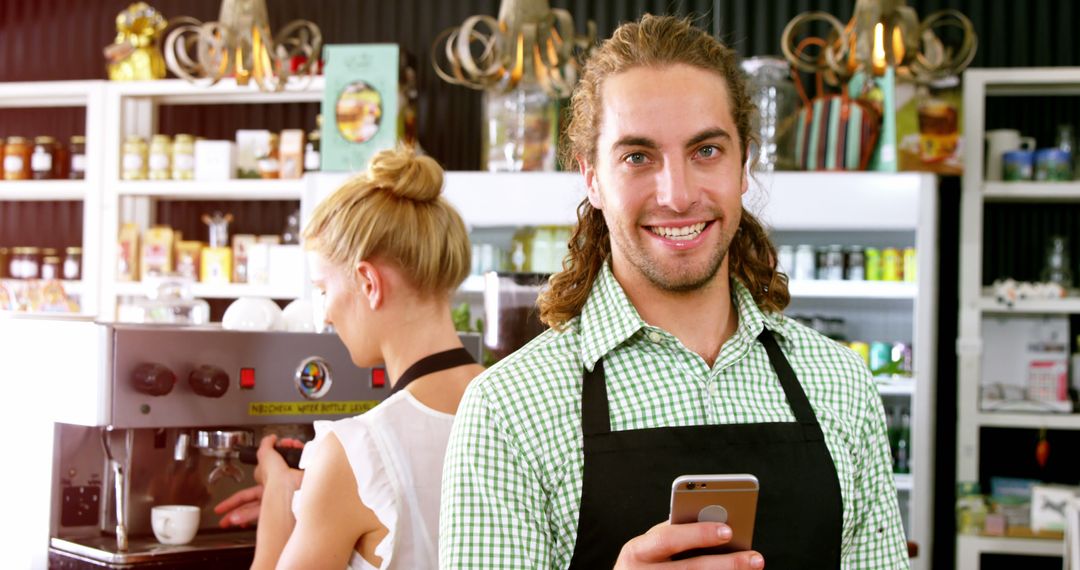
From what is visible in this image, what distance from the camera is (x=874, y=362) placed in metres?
4.82

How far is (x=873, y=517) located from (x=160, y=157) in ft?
15.2

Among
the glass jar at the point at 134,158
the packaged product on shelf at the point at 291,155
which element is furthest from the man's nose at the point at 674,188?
the glass jar at the point at 134,158

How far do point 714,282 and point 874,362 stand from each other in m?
3.51

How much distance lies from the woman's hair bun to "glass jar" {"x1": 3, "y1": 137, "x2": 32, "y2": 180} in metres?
4.40

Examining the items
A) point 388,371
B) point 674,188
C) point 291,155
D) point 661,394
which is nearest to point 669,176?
point 674,188

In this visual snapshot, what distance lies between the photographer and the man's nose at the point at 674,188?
139cm

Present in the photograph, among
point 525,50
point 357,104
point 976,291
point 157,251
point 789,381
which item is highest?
point 525,50

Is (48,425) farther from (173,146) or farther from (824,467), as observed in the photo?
(173,146)

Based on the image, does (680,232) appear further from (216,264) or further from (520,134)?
(216,264)

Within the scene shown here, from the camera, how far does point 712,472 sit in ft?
4.54

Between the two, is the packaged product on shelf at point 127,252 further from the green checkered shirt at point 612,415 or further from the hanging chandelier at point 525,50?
the green checkered shirt at point 612,415

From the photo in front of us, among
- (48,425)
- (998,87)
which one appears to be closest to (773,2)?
(998,87)

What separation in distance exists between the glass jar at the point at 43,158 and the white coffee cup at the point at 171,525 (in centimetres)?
390

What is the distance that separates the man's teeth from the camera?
1.41 m
